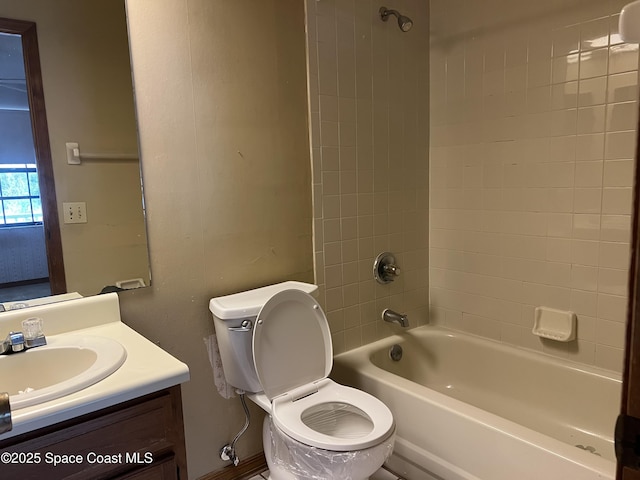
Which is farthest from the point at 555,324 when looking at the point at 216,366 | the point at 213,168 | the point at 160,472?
the point at 160,472

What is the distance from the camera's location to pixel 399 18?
2.23 m

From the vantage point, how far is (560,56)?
2039 mm

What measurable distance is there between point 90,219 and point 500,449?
5.26ft

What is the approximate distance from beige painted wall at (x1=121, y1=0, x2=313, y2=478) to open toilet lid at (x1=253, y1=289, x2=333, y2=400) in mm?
249

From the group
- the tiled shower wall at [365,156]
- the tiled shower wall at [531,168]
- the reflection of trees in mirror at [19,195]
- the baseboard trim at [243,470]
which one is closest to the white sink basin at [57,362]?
the reflection of trees in mirror at [19,195]

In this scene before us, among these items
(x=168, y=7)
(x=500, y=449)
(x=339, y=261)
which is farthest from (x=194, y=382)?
(x=168, y=7)

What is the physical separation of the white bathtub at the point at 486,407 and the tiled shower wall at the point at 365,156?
22cm

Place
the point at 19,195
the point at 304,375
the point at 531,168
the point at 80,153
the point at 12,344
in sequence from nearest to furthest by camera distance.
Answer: the point at 12,344 < the point at 19,195 < the point at 80,153 < the point at 304,375 < the point at 531,168

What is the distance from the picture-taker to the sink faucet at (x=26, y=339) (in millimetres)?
1349

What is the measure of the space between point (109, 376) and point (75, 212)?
650 millimetres

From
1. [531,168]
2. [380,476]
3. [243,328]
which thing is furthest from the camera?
[531,168]

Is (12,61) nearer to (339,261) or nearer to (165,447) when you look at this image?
(165,447)

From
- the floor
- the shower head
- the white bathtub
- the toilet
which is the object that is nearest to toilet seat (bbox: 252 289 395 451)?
the toilet

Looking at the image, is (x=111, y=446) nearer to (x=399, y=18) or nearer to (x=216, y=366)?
(x=216, y=366)
